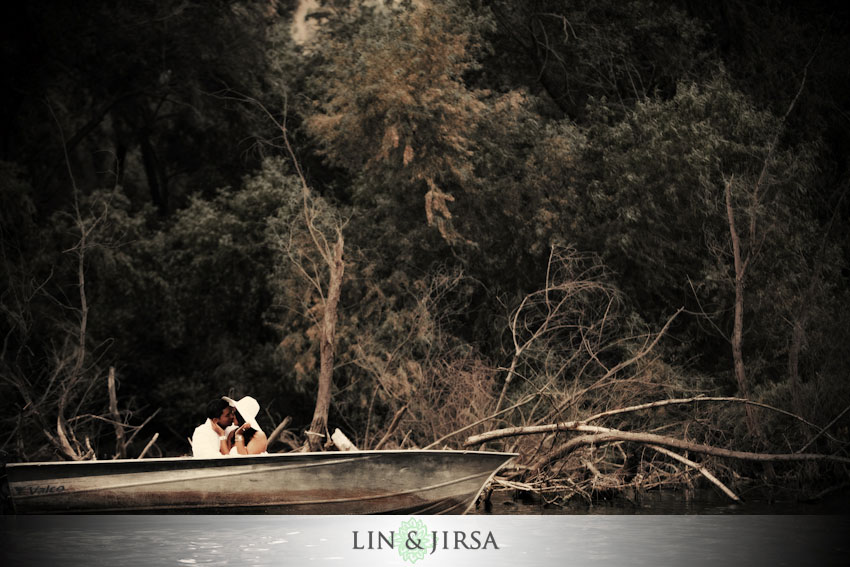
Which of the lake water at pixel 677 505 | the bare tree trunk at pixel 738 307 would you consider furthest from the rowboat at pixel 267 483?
the bare tree trunk at pixel 738 307

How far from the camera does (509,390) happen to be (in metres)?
18.8

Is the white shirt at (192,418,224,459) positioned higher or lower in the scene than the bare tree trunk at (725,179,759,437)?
higher

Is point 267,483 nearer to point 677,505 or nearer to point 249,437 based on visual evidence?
point 249,437

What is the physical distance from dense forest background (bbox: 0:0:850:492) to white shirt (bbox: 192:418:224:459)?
6.22 m

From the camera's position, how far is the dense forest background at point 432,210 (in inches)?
755

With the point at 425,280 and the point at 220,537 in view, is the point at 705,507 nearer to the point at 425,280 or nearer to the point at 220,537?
the point at 220,537

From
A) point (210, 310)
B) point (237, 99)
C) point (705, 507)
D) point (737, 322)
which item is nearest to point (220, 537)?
point (705, 507)

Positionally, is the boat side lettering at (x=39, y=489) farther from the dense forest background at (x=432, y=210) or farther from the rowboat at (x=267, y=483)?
the dense forest background at (x=432, y=210)

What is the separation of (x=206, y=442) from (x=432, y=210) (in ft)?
32.7

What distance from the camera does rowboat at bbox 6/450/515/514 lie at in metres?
11.7

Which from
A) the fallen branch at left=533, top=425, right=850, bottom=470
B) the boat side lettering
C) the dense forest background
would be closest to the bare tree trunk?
the dense forest background

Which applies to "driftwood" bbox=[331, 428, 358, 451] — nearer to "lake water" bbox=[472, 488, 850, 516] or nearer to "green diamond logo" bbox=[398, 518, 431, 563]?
"green diamond logo" bbox=[398, 518, 431, 563]

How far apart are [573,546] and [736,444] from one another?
22.9ft

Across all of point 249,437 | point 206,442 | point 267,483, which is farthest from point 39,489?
point 267,483
